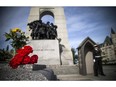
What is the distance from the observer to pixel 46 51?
333 inches

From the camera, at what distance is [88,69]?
6.75 meters

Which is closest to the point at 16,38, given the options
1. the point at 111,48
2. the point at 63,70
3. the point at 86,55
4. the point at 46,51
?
the point at 46,51

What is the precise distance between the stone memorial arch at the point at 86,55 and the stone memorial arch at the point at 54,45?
198 cm

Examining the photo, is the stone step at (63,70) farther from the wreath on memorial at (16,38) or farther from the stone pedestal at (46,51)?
the wreath on memorial at (16,38)

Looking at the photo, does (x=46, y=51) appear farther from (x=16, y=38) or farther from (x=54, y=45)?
(x=16, y=38)

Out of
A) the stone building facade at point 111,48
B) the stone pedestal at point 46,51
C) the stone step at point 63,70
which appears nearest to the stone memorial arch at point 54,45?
the stone pedestal at point 46,51

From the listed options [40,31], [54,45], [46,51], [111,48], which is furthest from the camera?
[40,31]

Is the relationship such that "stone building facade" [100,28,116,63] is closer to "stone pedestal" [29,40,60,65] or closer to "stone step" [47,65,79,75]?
"stone step" [47,65,79,75]

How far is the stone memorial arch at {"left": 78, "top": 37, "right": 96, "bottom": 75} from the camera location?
6.65 metres

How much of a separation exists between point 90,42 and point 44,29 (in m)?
3.47

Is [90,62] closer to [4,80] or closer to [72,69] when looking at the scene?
[72,69]

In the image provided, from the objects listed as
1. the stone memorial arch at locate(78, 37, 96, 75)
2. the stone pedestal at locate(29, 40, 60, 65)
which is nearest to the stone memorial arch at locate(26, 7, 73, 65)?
the stone pedestal at locate(29, 40, 60, 65)

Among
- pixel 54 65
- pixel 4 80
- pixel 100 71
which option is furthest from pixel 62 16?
pixel 4 80

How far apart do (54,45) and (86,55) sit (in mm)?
2376
